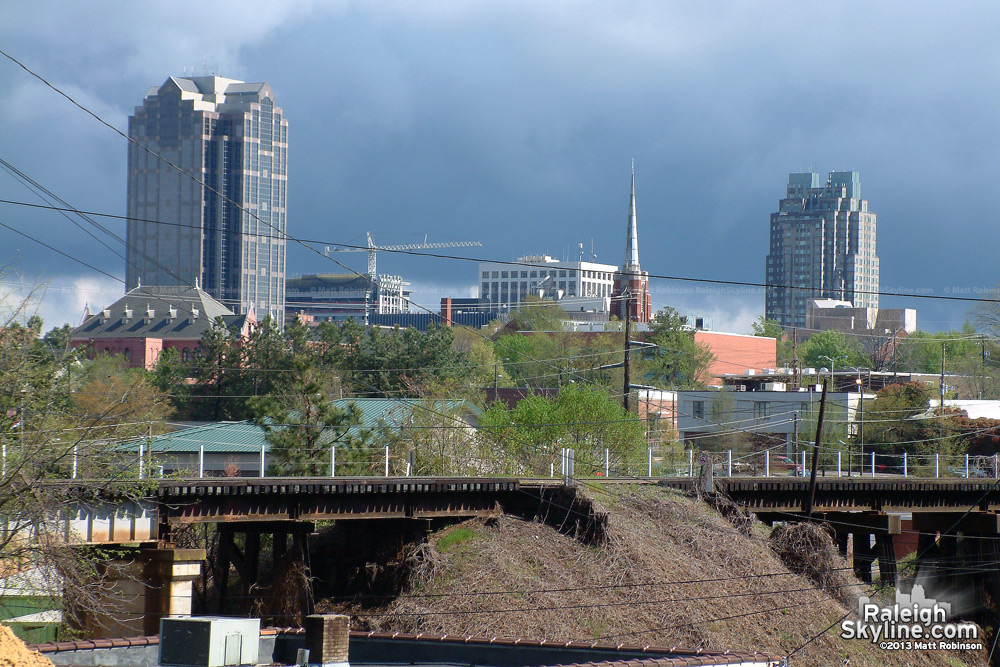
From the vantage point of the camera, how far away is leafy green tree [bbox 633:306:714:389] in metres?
120

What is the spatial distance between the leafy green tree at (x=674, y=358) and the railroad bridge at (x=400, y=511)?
217 feet

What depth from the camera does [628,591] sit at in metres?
33.8

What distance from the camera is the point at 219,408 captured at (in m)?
88.9

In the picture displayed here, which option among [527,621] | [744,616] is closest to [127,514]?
[527,621]

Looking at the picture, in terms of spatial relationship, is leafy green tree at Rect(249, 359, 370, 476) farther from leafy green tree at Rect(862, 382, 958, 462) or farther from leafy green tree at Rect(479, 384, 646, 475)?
leafy green tree at Rect(862, 382, 958, 462)

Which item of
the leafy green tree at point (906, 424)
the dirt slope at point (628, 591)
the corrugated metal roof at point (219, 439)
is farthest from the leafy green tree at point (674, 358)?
the dirt slope at point (628, 591)

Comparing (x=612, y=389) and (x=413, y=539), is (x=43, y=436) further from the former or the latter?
(x=612, y=389)

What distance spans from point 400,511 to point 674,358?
292ft

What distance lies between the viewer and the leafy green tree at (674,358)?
393 ft

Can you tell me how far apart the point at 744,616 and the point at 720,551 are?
3723 millimetres

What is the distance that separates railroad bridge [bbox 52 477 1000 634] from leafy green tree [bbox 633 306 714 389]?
6605cm

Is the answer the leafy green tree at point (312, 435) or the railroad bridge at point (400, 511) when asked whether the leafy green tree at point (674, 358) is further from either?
the leafy green tree at point (312, 435)

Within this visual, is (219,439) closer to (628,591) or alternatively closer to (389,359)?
(389,359)

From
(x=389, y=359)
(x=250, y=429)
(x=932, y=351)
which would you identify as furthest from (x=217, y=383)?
(x=932, y=351)
